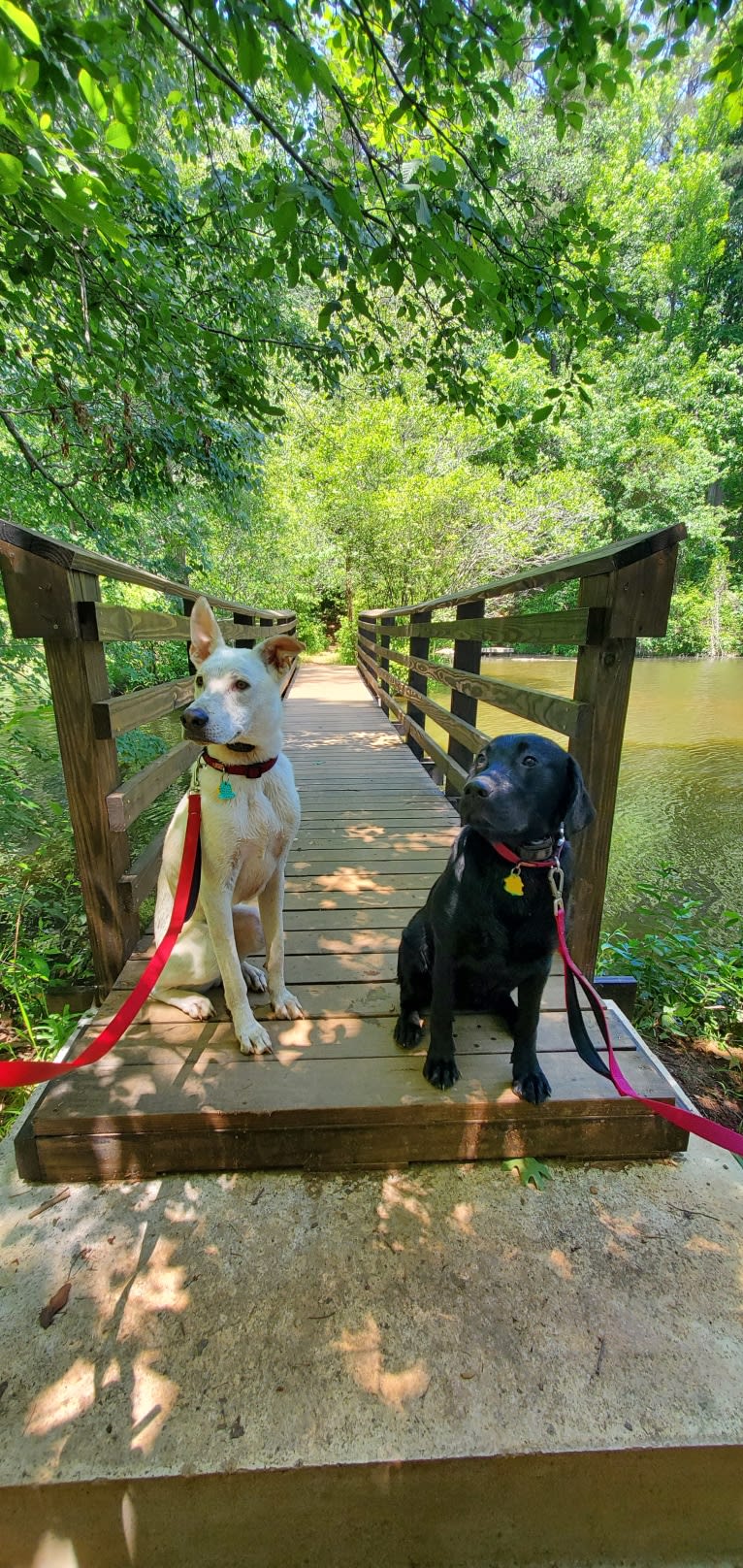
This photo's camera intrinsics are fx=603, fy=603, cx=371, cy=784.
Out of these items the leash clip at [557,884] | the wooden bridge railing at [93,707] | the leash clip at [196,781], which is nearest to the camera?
the leash clip at [557,884]

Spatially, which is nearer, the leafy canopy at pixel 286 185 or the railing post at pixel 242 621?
the leafy canopy at pixel 286 185

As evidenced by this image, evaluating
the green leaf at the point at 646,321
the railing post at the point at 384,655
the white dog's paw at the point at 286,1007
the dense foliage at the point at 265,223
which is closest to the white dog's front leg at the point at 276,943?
the white dog's paw at the point at 286,1007

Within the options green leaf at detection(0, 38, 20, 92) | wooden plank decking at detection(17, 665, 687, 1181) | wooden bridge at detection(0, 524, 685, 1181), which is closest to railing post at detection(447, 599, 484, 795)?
wooden bridge at detection(0, 524, 685, 1181)

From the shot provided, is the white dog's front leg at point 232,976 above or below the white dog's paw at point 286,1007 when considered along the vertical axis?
above

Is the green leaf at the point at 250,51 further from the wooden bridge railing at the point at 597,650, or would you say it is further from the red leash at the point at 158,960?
the red leash at the point at 158,960

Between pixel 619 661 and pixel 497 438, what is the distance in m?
18.6

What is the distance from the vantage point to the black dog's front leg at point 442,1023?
1692mm

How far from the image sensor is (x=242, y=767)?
5.92 feet

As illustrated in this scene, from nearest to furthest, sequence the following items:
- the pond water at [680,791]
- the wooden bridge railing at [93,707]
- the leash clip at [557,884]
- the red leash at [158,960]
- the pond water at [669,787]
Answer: the red leash at [158,960], the leash clip at [557,884], the wooden bridge railing at [93,707], the pond water at [669,787], the pond water at [680,791]

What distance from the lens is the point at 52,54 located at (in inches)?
82.0

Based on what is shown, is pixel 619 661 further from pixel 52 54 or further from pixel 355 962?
pixel 52 54

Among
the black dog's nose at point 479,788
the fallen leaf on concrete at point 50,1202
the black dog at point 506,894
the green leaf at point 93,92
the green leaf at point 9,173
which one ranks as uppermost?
the green leaf at point 93,92

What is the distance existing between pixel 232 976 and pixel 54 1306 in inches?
31.3

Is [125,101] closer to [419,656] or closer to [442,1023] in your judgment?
[442,1023]
